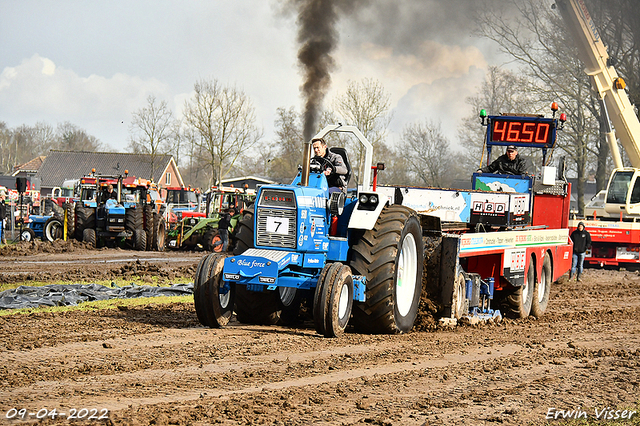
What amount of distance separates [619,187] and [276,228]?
17.0 metres

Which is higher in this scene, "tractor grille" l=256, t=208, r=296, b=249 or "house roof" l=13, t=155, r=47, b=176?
"house roof" l=13, t=155, r=47, b=176

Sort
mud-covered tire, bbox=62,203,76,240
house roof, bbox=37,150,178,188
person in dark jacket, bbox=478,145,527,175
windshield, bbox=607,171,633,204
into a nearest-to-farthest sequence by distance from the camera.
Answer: person in dark jacket, bbox=478,145,527,175 < windshield, bbox=607,171,633,204 < mud-covered tire, bbox=62,203,76,240 < house roof, bbox=37,150,178,188

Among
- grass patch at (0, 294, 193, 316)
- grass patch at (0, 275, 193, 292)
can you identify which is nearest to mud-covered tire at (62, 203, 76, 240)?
grass patch at (0, 275, 193, 292)

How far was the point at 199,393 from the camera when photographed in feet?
17.7

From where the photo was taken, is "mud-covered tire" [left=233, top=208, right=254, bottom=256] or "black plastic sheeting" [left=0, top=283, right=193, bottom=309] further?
"black plastic sheeting" [left=0, top=283, right=193, bottom=309]

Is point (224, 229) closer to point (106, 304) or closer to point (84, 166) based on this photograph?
point (106, 304)

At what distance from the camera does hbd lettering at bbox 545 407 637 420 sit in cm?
523

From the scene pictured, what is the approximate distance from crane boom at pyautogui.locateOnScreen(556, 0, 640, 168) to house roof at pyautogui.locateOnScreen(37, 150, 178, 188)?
5539 centimetres

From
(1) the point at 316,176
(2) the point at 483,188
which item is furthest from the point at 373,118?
(1) the point at 316,176

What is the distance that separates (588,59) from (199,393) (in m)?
19.7

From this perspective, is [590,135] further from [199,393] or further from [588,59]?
[199,393]

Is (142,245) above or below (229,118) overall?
below

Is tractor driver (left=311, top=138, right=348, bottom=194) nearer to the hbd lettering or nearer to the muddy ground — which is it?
the muddy ground

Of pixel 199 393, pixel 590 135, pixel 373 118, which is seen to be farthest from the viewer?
pixel 590 135
